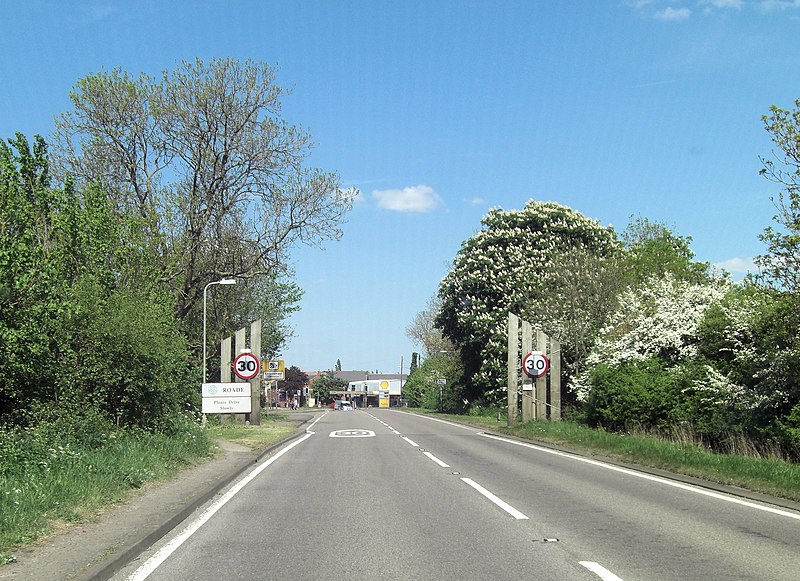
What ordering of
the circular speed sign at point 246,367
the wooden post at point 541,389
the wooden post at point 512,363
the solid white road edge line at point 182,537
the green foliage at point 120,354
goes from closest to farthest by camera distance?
1. the solid white road edge line at point 182,537
2. the green foliage at point 120,354
3. the circular speed sign at point 246,367
4. the wooden post at point 541,389
5. the wooden post at point 512,363

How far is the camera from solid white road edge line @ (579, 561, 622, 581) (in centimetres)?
650

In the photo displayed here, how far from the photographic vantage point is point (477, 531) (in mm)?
8742

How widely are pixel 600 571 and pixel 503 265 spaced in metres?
37.4

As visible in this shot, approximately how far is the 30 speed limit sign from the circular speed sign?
10187 millimetres

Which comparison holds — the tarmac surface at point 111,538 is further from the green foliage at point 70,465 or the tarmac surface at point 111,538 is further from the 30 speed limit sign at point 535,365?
the 30 speed limit sign at point 535,365

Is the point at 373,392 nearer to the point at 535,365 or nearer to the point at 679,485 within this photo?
the point at 535,365

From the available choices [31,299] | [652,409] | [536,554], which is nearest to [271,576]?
[536,554]

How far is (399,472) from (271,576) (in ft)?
29.3

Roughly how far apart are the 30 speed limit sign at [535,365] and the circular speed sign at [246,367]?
33.4 feet

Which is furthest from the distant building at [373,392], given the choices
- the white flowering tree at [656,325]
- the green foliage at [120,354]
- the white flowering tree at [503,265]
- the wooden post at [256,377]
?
the green foliage at [120,354]

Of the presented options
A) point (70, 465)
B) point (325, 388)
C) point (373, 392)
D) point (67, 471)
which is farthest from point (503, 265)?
point (373, 392)

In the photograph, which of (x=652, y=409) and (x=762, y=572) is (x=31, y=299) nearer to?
(x=762, y=572)

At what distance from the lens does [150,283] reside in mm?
19219

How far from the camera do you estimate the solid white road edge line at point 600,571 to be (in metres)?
6.50
